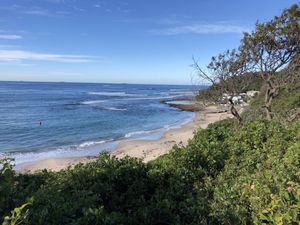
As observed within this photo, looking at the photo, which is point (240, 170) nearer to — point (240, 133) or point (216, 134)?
point (240, 133)

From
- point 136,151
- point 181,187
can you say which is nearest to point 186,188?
point 181,187

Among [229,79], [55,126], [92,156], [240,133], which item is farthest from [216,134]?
[55,126]

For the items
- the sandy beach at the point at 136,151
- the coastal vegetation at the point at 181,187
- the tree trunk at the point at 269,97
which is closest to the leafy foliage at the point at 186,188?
the coastal vegetation at the point at 181,187

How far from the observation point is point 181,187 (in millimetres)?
6336

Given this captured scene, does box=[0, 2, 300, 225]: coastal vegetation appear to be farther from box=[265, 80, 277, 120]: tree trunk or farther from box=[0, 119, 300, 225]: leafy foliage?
box=[265, 80, 277, 120]: tree trunk

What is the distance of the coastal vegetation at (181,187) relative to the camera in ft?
12.7

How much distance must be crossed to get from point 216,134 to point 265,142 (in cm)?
231

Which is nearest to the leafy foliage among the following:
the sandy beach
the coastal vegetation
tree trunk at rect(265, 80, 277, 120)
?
the coastal vegetation

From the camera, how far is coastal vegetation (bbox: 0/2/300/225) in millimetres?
3861

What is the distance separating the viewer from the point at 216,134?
35.0ft

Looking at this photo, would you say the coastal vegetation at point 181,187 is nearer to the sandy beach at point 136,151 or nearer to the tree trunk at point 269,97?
the tree trunk at point 269,97

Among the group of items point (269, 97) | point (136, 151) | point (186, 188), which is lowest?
point (136, 151)

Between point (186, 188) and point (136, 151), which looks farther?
point (136, 151)

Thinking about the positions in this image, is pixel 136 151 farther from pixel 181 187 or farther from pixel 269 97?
pixel 181 187
